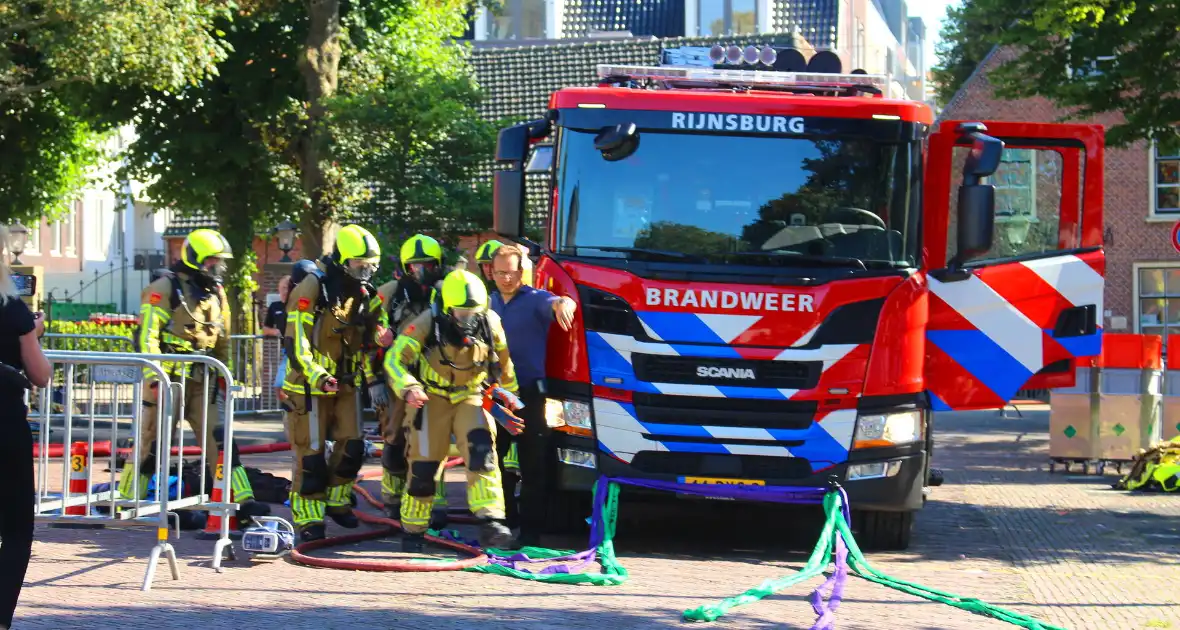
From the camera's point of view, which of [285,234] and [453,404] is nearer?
[453,404]

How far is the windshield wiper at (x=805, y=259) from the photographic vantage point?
31.1 ft

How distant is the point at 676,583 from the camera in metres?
8.58

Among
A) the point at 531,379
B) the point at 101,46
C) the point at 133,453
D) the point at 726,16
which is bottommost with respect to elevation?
the point at 133,453

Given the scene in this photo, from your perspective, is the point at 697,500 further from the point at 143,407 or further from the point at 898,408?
the point at 143,407

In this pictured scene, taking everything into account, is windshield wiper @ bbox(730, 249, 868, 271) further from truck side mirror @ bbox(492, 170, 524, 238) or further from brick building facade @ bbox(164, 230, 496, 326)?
brick building facade @ bbox(164, 230, 496, 326)

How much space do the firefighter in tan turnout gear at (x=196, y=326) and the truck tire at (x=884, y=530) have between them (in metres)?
3.82

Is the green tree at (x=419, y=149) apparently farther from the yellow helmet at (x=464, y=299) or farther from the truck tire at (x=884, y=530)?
the yellow helmet at (x=464, y=299)

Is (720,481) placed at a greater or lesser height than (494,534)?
greater

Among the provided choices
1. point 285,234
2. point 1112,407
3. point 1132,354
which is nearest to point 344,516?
point 1112,407

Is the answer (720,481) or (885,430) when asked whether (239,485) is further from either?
(885,430)

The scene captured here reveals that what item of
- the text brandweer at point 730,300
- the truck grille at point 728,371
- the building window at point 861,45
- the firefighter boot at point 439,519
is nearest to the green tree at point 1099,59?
the text brandweer at point 730,300

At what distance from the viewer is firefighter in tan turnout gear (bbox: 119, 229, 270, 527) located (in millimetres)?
9633

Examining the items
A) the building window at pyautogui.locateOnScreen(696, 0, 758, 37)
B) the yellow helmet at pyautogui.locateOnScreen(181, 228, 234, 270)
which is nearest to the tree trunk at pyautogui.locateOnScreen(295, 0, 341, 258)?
the yellow helmet at pyautogui.locateOnScreen(181, 228, 234, 270)

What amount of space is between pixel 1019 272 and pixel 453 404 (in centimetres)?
383
